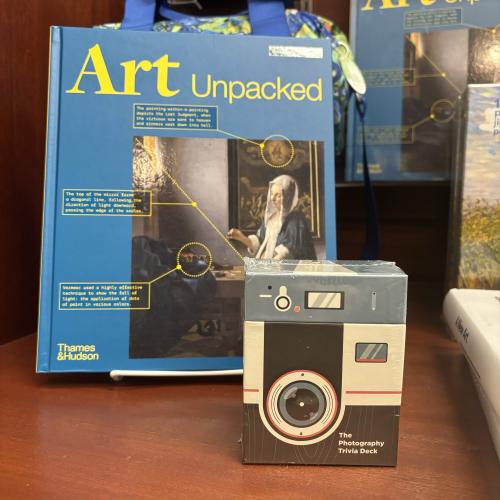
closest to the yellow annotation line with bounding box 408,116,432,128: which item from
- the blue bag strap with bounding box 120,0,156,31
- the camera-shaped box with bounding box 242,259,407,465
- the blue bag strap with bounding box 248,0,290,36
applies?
the blue bag strap with bounding box 248,0,290,36

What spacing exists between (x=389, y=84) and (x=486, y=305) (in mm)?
441

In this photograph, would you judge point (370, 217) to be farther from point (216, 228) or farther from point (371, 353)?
point (371, 353)

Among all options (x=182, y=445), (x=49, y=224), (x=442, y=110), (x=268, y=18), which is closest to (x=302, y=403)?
(x=182, y=445)

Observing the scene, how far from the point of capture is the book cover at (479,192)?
2.28ft

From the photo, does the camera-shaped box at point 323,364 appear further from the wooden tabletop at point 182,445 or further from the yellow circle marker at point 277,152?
the yellow circle marker at point 277,152

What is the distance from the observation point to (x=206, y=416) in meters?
0.50

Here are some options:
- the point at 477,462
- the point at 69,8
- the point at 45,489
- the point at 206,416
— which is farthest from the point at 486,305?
the point at 69,8

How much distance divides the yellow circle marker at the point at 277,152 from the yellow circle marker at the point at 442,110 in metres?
0.41

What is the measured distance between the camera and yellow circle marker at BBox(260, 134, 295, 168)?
0.60 meters

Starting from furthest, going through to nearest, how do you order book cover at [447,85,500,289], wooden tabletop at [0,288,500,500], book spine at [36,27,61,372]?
book cover at [447,85,500,289] < book spine at [36,27,61,372] < wooden tabletop at [0,288,500,500]

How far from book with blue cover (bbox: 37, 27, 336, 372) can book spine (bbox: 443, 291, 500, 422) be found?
0.55ft

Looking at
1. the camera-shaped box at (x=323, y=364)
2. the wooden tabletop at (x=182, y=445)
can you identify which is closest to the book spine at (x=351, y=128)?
the wooden tabletop at (x=182, y=445)

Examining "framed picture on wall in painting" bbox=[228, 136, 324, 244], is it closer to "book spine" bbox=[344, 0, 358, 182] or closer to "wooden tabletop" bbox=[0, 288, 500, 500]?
"wooden tabletop" bbox=[0, 288, 500, 500]

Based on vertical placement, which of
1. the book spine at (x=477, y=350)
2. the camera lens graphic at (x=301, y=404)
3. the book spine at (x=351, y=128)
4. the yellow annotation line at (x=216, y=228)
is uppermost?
the book spine at (x=351, y=128)
